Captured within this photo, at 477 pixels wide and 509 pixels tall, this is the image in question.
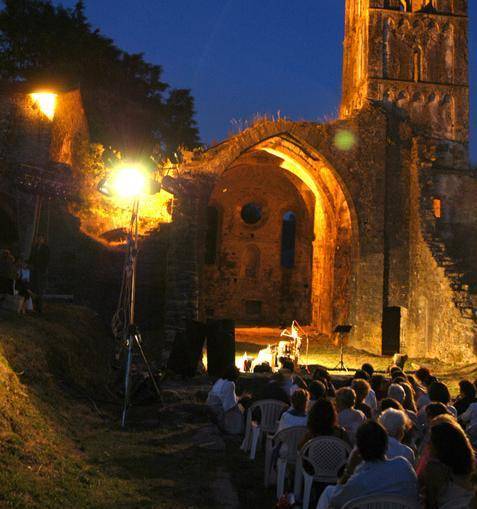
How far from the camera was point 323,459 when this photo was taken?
4160 mm

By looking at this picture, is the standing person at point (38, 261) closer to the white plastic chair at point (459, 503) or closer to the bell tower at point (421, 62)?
the white plastic chair at point (459, 503)

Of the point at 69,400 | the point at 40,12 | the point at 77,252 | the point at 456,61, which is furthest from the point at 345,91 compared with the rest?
the point at 69,400

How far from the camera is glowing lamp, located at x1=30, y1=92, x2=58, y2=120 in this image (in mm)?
17438

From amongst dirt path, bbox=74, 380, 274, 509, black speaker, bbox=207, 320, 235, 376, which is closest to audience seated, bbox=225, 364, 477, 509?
dirt path, bbox=74, 380, 274, 509

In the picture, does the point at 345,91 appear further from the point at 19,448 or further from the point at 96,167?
the point at 19,448

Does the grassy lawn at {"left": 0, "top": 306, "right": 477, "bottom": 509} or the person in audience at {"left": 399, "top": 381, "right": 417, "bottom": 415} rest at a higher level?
the person in audience at {"left": 399, "top": 381, "right": 417, "bottom": 415}

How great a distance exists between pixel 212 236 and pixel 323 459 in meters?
21.9

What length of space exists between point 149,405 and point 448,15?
19432 mm

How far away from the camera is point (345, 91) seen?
22922 mm

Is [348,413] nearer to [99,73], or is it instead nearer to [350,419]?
[350,419]

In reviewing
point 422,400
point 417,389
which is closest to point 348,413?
point 422,400

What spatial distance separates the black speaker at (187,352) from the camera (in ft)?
36.7

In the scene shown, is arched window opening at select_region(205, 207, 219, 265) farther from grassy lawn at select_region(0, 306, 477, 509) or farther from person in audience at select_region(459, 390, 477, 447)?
person in audience at select_region(459, 390, 477, 447)

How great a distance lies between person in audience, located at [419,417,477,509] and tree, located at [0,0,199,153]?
2329 cm
